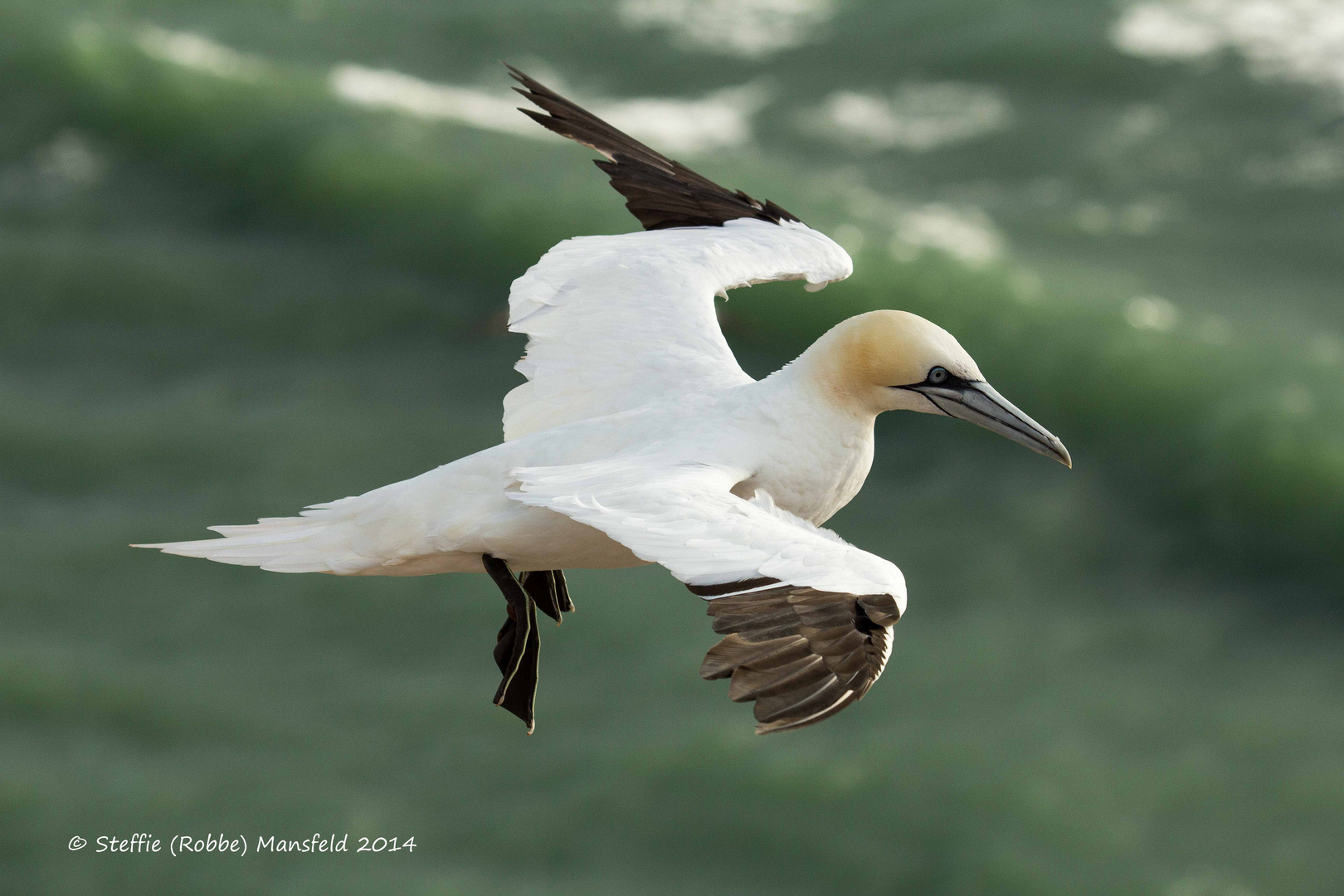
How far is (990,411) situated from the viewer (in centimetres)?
544

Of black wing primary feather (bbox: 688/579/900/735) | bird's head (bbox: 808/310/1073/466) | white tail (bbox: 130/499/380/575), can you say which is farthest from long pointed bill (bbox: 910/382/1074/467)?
white tail (bbox: 130/499/380/575)

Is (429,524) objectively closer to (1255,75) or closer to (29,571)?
(29,571)

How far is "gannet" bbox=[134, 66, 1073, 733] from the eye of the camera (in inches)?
163

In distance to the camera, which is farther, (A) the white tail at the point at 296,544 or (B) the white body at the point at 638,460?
(A) the white tail at the point at 296,544

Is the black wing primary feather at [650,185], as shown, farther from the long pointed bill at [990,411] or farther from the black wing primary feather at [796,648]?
the black wing primary feather at [796,648]

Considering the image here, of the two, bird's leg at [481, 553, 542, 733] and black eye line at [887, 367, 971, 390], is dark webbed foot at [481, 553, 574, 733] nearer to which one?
bird's leg at [481, 553, 542, 733]

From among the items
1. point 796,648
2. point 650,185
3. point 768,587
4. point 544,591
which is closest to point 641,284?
point 650,185

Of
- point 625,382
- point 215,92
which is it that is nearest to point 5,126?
point 215,92

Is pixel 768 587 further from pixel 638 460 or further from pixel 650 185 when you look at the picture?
pixel 650 185

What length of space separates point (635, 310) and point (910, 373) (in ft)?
5.03

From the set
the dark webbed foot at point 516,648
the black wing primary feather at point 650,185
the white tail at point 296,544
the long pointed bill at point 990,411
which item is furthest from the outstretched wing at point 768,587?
the black wing primary feather at point 650,185

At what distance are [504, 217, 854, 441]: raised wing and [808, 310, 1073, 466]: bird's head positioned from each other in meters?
0.43

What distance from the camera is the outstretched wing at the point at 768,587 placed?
13.0 feet

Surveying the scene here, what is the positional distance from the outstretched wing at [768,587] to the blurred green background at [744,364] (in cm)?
694
